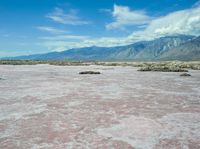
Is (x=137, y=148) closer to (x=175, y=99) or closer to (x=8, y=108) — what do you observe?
(x=8, y=108)

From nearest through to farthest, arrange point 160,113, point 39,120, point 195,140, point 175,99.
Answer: point 195,140 < point 39,120 < point 160,113 < point 175,99

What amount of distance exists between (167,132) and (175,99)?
6569mm

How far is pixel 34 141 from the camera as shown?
779 cm

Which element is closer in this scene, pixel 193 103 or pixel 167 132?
pixel 167 132

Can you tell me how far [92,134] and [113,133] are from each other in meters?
0.69

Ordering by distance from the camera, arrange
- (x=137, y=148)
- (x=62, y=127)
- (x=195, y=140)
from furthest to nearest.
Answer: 1. (x=62, y=127)
2. (x=195, y=140)
3. (x=137, y=148)

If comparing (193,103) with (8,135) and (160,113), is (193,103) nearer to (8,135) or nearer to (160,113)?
(160,113)

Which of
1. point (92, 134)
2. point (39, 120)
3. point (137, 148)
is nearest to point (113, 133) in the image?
point (92, 134)

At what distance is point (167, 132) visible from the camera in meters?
8.75

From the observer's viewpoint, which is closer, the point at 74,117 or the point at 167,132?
the point at 167,132

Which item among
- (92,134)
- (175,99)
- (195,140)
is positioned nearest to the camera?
(195,140)

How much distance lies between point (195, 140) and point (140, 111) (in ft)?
13.0

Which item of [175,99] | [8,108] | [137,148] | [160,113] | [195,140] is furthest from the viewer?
[175,99]

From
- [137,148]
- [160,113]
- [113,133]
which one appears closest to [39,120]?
[113,133]
